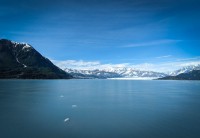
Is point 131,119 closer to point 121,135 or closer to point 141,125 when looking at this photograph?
point 141,125

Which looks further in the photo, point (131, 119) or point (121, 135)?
point (131, 119)

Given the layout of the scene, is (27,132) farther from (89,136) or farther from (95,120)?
(95,120)

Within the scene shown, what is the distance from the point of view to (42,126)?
3684cm

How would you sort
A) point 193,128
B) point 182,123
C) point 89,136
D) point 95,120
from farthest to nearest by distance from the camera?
point 95,120
point 182,123
point 193,128
point 89,136

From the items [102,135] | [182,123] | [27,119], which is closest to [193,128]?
[182,123]

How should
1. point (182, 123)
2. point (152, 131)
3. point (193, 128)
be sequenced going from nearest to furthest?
point (152, 131) → point (193, 128) → point (182, 123)

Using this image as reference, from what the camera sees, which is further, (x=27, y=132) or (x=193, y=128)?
(x=193, y=128)

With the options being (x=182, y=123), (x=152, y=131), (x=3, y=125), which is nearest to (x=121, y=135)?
(x=152, y=131)

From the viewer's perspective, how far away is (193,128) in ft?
120

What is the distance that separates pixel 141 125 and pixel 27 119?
2148cm

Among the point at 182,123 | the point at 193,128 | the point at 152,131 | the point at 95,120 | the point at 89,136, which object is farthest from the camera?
the point at 95,120

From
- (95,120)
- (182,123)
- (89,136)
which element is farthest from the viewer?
(95,120)

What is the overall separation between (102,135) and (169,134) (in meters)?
9.86

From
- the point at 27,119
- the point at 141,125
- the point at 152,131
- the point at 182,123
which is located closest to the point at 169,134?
the point at 152,131
